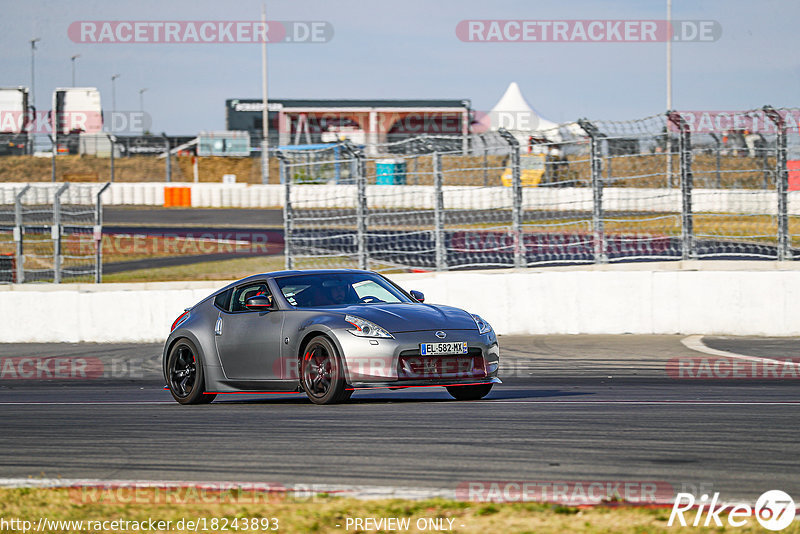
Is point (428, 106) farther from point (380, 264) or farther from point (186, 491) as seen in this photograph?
point (186, 491)

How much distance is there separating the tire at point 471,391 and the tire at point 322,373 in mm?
1017

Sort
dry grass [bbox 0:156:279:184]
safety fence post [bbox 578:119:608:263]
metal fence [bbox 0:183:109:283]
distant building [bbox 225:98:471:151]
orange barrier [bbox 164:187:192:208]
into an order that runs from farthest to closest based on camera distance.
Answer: distant building [bbox 225:98:471:151] < dry grass [bbox 0:156:279:184] < orange barrier [bbox 164:187:192:208] < metal fence [bbox 0:183:109:283] < safety fence post [bbox 578:119:608:263]

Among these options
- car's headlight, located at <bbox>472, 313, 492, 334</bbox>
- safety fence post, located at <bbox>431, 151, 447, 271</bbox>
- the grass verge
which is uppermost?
safety fence post, located at <bbox>431, 151, 447, 271</bbox>

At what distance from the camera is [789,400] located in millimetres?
9055

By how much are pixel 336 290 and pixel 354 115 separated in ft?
177

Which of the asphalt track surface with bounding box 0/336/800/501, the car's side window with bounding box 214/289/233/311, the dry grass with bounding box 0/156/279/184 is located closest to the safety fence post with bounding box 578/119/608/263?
the asphalt track surface with bounding box 0/336/800/501

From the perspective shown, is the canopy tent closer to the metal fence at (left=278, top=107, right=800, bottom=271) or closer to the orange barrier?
the orange barrier

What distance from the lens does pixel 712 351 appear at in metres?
13.6

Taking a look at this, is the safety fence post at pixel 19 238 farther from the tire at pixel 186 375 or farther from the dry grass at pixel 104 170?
the dry grass at pixel 104 170

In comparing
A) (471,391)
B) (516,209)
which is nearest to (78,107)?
(516,209)

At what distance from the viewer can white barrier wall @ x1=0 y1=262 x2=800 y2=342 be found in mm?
14953

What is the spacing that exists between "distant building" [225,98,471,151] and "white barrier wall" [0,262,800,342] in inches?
1718

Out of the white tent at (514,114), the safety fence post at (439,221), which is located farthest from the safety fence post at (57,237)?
the white tent at (514,114)
